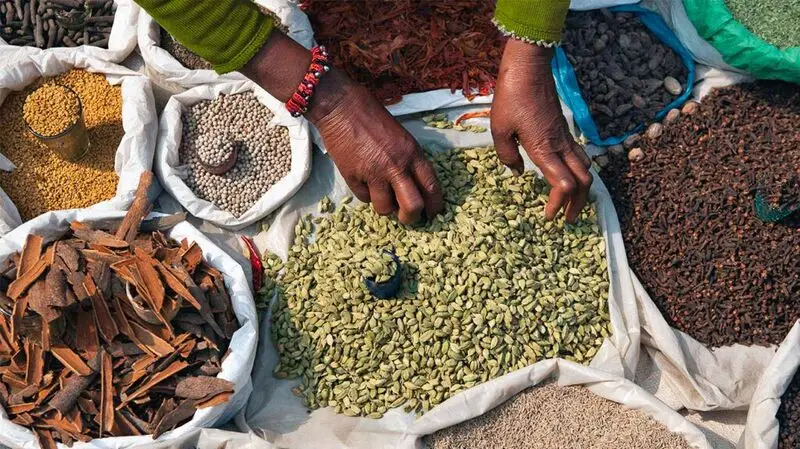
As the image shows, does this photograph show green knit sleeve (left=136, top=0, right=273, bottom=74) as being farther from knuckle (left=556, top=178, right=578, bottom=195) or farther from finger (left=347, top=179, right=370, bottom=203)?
knuckle (left=556, top=178, right=578, bottom=195)

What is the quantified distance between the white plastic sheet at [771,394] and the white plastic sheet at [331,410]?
1.17 feet

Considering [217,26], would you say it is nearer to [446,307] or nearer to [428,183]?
[428,183]

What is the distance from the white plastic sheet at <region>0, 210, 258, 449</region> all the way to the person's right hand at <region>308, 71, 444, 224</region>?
0.48 m

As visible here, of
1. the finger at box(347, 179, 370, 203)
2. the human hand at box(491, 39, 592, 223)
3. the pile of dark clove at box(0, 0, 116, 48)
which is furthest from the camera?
the pile of dark clove at box(0, 0, 116, 48)

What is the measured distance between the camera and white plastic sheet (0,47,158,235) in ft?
7.66

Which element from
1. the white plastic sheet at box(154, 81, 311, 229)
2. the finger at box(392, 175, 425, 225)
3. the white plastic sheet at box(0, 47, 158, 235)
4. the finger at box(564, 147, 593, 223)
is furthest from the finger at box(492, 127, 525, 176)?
the white plastic sheet at box(0, 47, 158, 235)

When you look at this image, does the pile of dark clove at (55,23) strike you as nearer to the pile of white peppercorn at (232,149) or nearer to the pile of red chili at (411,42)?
the pile of white peppercorn at (232,149)

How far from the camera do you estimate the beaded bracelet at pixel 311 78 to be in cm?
201

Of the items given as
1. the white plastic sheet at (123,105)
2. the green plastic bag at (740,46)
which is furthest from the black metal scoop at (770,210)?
the white plastic sheet at (123,105)

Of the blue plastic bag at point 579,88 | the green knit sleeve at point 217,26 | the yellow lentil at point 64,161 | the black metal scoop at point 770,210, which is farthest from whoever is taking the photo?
the blue plastic bag at point 579,88

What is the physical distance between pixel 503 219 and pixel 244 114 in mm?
982

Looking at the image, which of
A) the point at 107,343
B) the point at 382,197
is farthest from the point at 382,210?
the point at 107,343

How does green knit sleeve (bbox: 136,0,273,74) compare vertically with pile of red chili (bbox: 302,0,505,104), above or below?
above

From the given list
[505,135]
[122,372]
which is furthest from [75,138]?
[505,135]
